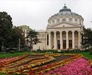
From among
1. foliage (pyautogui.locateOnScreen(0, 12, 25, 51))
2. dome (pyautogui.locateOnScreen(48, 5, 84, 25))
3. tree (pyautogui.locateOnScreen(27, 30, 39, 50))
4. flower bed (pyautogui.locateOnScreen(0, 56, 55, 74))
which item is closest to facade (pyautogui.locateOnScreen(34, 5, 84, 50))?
dome (pyautogui.locateOnScreen(48, 5, 84, 25))

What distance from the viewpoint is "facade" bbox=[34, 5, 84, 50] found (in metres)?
64.1

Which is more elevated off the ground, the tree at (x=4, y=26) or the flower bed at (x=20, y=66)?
the tree at (x=4, y=26)

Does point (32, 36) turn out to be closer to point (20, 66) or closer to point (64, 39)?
point (64, 39)

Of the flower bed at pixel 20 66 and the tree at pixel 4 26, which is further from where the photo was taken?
the tree at pixel 4 26

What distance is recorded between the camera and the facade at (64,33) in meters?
64.1

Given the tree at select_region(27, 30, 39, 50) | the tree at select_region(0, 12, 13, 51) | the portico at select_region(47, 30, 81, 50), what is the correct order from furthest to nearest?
the portico at select_region(47, 30, 81, 50)
the tree at select_region(27, 30, 39, 50)
the tree at select_region(0, 12, 13, 51)

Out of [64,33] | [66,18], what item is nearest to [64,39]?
[64,33]

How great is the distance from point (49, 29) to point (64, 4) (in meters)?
17.6

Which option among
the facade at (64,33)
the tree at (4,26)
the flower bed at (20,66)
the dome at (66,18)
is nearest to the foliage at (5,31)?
the tree at (4,26)

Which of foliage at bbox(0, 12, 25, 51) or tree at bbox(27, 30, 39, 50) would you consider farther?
tree at bbox(27, 30, 39, 50)

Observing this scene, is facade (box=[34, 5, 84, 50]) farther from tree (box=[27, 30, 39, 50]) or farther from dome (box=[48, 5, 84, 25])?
tree (box=[27, 30, 39, 50])

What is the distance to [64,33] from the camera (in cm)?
6612

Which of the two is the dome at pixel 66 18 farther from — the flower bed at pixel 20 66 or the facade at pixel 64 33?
the flower bed at pixel 20 66

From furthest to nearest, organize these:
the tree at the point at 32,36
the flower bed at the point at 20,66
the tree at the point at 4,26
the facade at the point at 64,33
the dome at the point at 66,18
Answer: the dome at the point at 66,18 → the facade at the point at 64,33 → the tree at the point at 32,36 → the tree at the point at 4,26 → the flower bed at the point at 20,66
